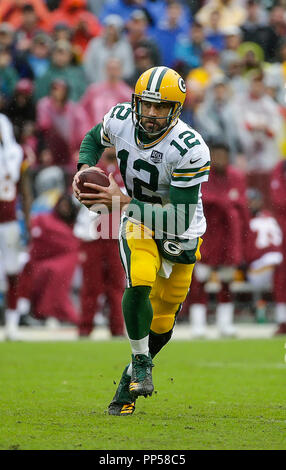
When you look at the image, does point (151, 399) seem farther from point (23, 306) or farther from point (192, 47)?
point (192, 47)

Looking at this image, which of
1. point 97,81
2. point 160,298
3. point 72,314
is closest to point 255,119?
point 97,81

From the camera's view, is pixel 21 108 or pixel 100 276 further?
pixel 21 108

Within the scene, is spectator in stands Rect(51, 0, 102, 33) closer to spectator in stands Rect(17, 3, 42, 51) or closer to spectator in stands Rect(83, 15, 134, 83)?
spectator in stands Rect(17, 3, 42, 51)

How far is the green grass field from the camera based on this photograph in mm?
4051

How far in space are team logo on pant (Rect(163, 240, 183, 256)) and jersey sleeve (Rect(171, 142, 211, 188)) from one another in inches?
12.2

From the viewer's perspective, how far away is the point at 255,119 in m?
12.8

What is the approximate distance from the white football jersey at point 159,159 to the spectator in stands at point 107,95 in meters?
6.33

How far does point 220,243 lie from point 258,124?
302 cm

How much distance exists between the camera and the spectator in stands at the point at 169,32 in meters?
13.4

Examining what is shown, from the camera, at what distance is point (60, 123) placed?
11.9m

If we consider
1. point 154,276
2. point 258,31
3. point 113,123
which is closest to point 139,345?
point 154,276

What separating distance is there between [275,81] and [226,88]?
3.56 feet

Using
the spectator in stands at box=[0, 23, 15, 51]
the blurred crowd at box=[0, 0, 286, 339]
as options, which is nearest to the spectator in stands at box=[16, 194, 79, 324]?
the blurred crowd at box=[0, 0, 286, 339]

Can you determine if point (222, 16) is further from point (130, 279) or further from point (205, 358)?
point (130, 279)
